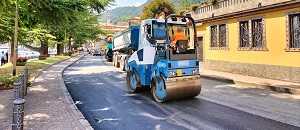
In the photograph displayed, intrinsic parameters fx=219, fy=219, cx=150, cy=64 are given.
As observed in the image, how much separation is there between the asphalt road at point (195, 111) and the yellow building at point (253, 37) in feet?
10.4

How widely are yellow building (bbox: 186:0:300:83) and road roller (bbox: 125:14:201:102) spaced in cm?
554

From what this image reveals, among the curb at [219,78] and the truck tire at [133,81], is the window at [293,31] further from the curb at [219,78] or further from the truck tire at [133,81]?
the truck tire at [133,81]

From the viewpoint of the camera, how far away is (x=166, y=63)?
7.17 m

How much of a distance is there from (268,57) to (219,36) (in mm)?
4386

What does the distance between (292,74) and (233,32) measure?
188 inches

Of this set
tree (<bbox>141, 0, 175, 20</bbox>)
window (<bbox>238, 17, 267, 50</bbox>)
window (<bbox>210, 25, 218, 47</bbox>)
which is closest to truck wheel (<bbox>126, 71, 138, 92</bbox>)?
window (<bbox>238, 17, 267, 50</bbox>)

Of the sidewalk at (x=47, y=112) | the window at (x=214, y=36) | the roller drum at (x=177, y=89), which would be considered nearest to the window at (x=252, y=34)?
the window at (x=214, y=36)

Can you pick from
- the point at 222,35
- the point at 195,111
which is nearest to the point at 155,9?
the point at 222,35

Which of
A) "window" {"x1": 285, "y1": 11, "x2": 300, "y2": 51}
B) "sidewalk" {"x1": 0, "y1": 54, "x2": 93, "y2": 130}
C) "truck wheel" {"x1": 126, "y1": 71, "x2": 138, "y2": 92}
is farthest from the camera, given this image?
"window" {"x1": 285, "y1": 11, "x2": 300, "y2": 51}

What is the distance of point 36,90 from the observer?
9.44 m

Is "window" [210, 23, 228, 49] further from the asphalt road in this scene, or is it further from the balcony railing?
the asphalt road

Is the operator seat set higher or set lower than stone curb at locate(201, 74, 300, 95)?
higher

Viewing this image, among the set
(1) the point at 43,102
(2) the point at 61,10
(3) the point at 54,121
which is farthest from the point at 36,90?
(3) the point at 54,121

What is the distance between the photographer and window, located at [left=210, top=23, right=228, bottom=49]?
1527 cm
